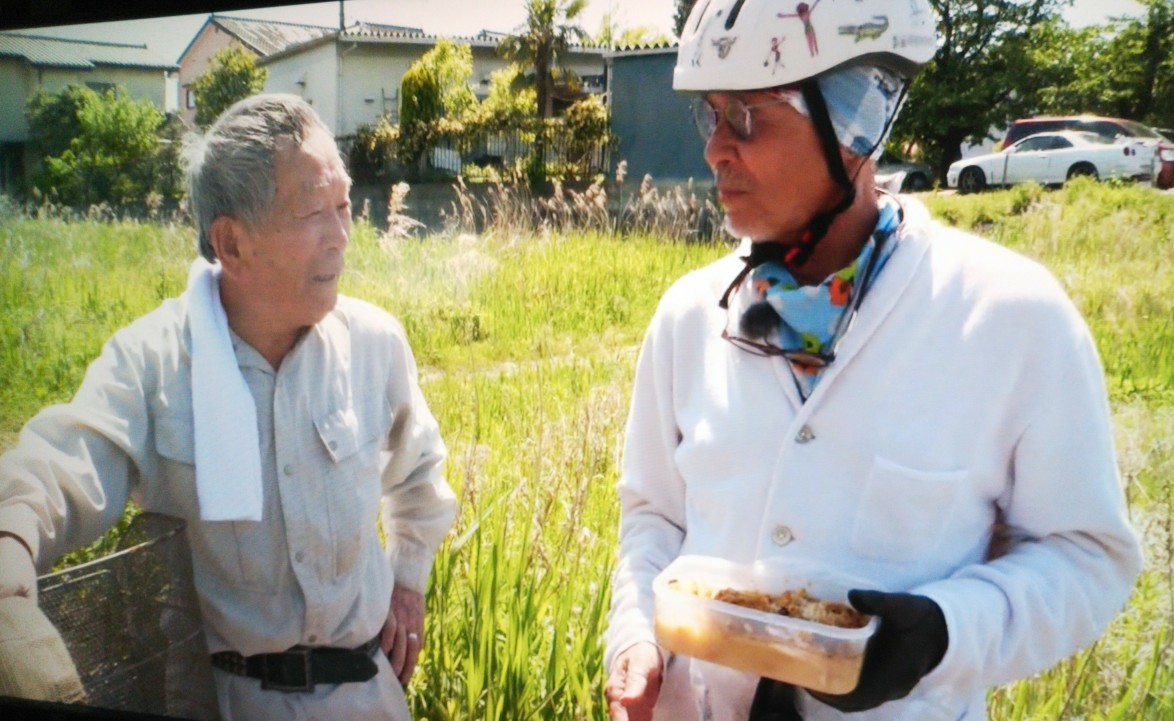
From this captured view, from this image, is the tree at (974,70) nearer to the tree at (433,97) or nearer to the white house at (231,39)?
the tree at (433,97)

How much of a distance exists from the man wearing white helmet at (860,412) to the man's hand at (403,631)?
63 cm

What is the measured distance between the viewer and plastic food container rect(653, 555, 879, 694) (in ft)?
3.83

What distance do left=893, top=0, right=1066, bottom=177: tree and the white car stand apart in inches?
2.2

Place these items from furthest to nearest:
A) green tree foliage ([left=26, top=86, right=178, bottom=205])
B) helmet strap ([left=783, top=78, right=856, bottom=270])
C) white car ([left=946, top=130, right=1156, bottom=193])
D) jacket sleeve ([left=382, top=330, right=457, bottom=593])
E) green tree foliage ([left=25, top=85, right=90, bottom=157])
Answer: green tree foliage ([left=25, top=85, right=90, bottom=157]) → green tree foliage ([left=26, top=86, right=178, bottom=205]) → jacket sleeve ([left=382, top=330, right=457, bottom=593]) → white car ([left=946, top=130, right=1156, bottom=193]) → helmet strap ([left=783, top=78, right=856, bottom=270])

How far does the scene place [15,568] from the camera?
1.73 metres

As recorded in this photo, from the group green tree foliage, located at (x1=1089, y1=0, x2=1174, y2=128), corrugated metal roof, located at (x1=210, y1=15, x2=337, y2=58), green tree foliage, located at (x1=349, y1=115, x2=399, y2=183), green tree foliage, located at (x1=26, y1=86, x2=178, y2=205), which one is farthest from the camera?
green tree foliage, located at (x1=26, y1=86, x2=178, y2=205)

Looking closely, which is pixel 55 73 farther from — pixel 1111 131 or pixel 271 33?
pixel 1111 131

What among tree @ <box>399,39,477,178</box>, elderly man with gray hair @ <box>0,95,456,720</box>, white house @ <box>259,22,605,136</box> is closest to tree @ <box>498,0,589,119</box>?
white house @ <box>259,22,605,136</box>

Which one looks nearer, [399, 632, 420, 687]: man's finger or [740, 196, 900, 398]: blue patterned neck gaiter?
[740, 196, 900, 398]: blue patterned neck gaiter

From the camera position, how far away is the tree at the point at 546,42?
2347mm

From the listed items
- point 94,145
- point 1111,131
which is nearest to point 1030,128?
point 1111,131

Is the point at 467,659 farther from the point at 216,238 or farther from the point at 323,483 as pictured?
the point at 216,238

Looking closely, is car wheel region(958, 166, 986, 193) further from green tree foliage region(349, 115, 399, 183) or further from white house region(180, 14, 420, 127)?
white house region(180, 14, 420, 127)

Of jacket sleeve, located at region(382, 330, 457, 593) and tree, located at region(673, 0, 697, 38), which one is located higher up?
tree, located at region(673, 0, 697, 38)
